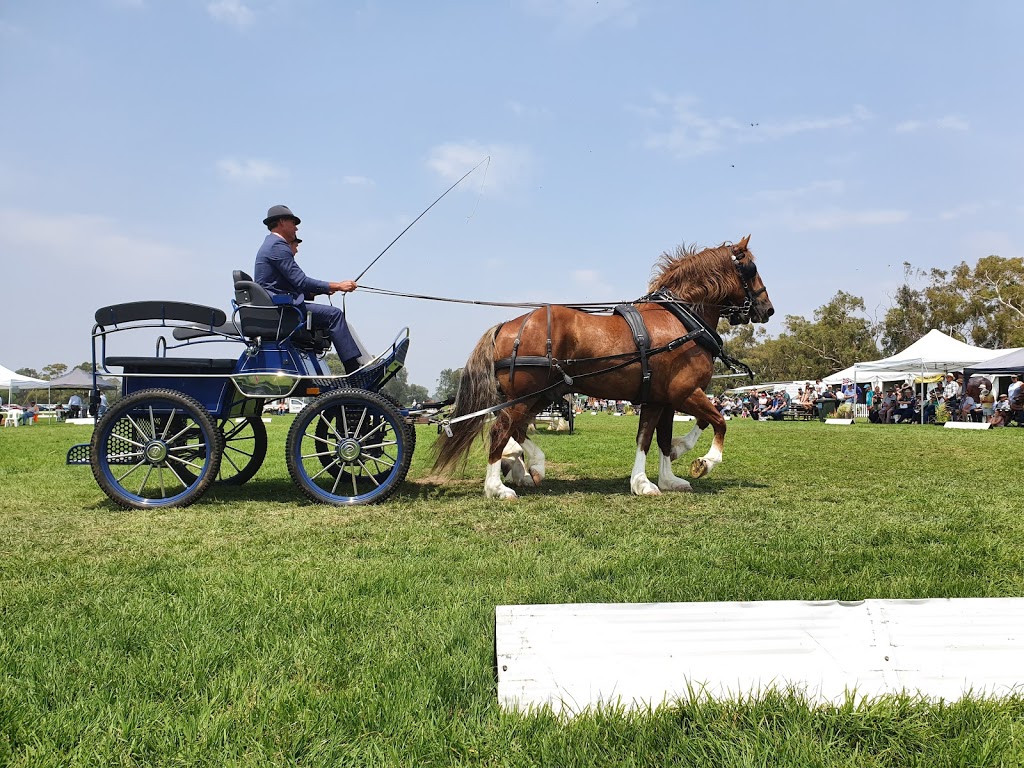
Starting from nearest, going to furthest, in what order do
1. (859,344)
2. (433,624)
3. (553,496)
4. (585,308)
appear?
(433,624) < (553,496) < (585,308) < (859,344)

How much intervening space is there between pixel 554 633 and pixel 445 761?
1.65 ft

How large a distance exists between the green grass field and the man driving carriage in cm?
147

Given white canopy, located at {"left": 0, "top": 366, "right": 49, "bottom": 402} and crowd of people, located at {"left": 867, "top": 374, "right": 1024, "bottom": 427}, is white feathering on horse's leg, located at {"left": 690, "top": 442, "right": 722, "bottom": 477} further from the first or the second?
white canopy, located at {"left": 0, "top": 366, "right": 49, "bottom": 402}

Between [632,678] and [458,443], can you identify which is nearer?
[632,678]

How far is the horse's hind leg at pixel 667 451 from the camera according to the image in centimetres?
707

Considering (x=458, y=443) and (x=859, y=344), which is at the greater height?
(x=859, y=344)

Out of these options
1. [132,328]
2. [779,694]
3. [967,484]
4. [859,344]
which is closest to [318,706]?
[779,694]

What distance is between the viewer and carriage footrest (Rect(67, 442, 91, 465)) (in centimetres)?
591

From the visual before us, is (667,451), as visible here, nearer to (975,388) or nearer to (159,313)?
(159,313)

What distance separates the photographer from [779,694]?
2.18m

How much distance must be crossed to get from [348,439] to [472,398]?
1.20m

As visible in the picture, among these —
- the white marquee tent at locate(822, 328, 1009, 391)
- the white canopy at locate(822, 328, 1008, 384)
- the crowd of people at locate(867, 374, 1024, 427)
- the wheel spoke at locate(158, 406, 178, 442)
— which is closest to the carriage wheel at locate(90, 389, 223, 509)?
the wheel spoke at locate(158, 406, 178, 442)

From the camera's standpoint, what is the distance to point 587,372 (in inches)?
267

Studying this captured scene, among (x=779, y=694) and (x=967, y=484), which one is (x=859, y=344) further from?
(x=779, y=694)
